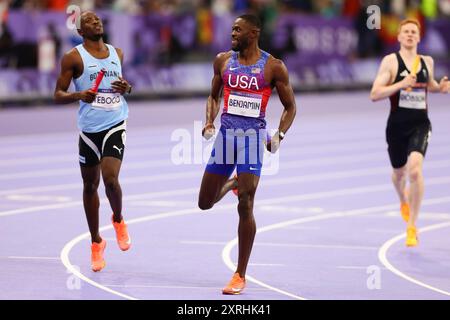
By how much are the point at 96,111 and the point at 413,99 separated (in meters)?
3.54

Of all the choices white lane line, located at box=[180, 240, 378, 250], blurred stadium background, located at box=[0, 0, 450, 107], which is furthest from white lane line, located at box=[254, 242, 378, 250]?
blurred stadium background, located at box=[0, 0, 450, 107]

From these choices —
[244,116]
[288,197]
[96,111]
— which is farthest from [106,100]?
[288,197]

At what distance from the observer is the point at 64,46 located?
76.4 feet

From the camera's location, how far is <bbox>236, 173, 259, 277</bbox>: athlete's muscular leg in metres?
9.08

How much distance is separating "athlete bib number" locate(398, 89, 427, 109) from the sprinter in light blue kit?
3.19 metres

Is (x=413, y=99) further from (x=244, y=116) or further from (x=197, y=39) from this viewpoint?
(x=197, y=39)

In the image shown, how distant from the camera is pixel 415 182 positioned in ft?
37.7

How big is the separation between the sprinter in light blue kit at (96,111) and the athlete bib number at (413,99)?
10.5 feet

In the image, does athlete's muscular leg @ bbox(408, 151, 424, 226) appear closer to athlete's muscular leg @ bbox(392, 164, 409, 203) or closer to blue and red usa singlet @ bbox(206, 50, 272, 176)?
athlete's muscular leg @ bbox(392, 164, 409, 203)

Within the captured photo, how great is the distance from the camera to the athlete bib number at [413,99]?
38.6 feet

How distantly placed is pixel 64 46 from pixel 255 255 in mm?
13399

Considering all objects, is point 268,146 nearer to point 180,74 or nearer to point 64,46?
point 64,46

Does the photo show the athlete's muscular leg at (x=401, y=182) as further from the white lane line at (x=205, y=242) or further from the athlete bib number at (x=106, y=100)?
the athlete bib number at (x=106, y=100)
